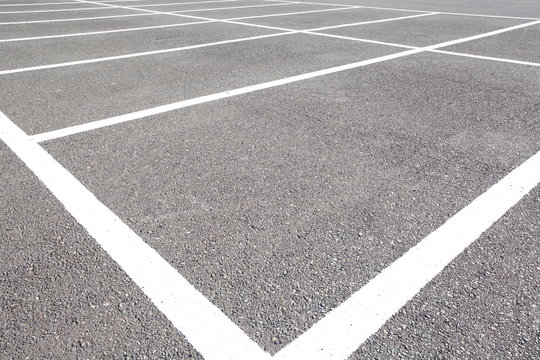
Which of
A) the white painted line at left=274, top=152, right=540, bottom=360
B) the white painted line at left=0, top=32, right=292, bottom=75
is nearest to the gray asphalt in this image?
the white painted line at left=274, top=152, right=540, bottom=360

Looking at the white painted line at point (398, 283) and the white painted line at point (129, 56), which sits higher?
the white painted line at point (398, 283)

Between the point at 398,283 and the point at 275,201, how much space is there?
3.51ft

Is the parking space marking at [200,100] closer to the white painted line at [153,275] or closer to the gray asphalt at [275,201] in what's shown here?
the gray asphalt at [275,201]

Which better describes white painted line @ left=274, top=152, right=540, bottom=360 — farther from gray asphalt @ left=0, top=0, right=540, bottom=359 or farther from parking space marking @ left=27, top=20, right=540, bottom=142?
parking space marking @ left=27, top=20, right=540, bottom=142

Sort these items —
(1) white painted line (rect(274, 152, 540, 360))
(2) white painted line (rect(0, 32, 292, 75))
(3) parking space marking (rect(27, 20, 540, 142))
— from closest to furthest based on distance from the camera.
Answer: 1. (1) white painted line (rect(274, 152, 540, 360))
2. (3) parking space marking (rect(27, 20, 540, 142))
3. (2) white painted line (rect(0, 32, 292, 75))

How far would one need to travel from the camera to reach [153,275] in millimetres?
2557

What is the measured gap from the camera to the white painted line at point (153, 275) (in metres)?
2.12

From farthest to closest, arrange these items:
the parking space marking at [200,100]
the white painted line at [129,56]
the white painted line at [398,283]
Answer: the white painted line at [129,56] < the parking space marking at [200,100] < the white painted line at [398,283]

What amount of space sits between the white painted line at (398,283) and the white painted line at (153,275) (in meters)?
0.24

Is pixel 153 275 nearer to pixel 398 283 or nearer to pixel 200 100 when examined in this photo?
pixel 398 283

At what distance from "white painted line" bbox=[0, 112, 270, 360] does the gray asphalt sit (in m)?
0.05

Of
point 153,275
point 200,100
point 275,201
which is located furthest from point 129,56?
point 153,275

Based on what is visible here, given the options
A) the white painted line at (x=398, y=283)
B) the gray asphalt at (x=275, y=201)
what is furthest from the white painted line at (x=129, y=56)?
the white painted line at (x=398, y=283)

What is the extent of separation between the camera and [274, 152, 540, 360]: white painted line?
2.11 m
